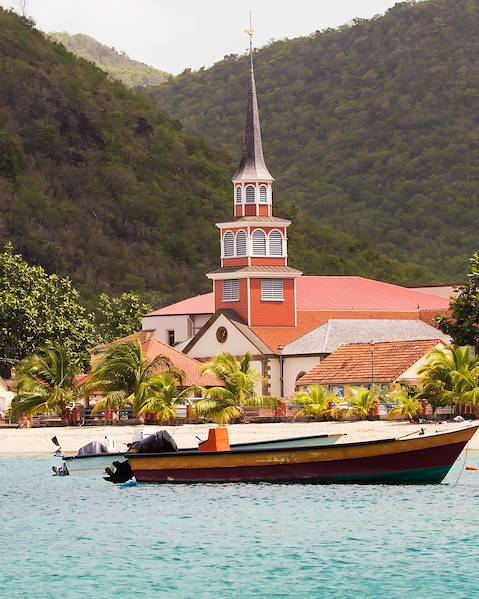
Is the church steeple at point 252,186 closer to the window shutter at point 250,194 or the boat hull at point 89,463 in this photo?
the window shutter at point 250,194

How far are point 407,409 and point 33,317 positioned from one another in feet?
114

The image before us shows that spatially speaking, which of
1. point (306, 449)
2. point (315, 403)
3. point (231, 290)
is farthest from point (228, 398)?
point (231, 290)

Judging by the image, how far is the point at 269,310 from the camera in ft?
347

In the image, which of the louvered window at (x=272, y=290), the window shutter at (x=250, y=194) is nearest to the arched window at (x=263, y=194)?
the window shutter at (x=250, y=194)

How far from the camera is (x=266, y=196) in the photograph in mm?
109375

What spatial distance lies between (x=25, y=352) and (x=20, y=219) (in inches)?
2296

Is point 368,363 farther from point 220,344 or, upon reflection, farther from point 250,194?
point 250,194

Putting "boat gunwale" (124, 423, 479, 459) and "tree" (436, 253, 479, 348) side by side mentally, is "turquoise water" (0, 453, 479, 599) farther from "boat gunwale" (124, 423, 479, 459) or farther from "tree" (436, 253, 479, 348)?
"tree" (436, 253, 479, 348)

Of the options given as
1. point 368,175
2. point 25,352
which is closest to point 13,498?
point 25,352

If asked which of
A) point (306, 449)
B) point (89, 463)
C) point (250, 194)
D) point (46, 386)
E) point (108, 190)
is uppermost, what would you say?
point (108, 190)

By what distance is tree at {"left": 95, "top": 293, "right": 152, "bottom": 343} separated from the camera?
4683 inches

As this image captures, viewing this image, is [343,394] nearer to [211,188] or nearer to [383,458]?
[383,458]

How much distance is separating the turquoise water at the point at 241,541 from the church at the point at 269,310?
4582 cm

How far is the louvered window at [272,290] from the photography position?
105938mm
